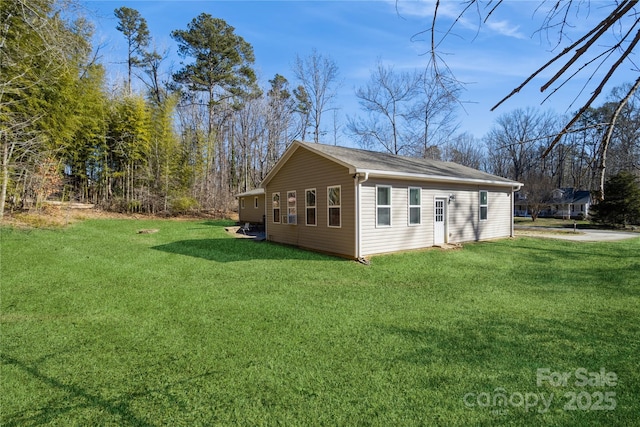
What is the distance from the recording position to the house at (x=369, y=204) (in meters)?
8.74

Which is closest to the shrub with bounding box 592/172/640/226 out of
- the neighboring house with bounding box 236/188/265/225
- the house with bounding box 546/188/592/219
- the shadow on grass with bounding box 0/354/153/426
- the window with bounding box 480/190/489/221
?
the house with bounding box 546/188/592/219

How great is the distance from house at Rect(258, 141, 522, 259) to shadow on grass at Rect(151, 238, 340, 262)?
0.72m

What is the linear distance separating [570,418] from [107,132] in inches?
828

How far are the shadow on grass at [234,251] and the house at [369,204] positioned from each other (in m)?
0.72

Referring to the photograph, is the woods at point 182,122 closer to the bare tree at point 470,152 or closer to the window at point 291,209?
the bare tree at point 470,152

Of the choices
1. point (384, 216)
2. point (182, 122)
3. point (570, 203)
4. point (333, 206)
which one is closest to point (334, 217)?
point (333, 206)

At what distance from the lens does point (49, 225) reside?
11.3 m

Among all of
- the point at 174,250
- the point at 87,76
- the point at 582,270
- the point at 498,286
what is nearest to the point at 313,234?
the point at 174,250

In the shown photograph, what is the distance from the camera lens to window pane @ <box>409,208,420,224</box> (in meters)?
9.77

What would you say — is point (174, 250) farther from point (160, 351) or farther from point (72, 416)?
point (72, 416)

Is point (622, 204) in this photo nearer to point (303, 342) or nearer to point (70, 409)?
point (303, 342)

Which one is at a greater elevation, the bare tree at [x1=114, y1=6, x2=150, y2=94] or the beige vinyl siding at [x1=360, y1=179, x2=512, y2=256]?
the bare tree at [x1=114, y1=6, x2=150, y2=94]

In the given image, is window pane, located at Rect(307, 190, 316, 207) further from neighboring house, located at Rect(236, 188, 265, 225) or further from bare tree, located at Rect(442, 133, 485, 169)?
bare tree, located at Rect(442, 133, 485, 169)

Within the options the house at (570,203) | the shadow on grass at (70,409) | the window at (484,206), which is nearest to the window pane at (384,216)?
the window at (484,206)
